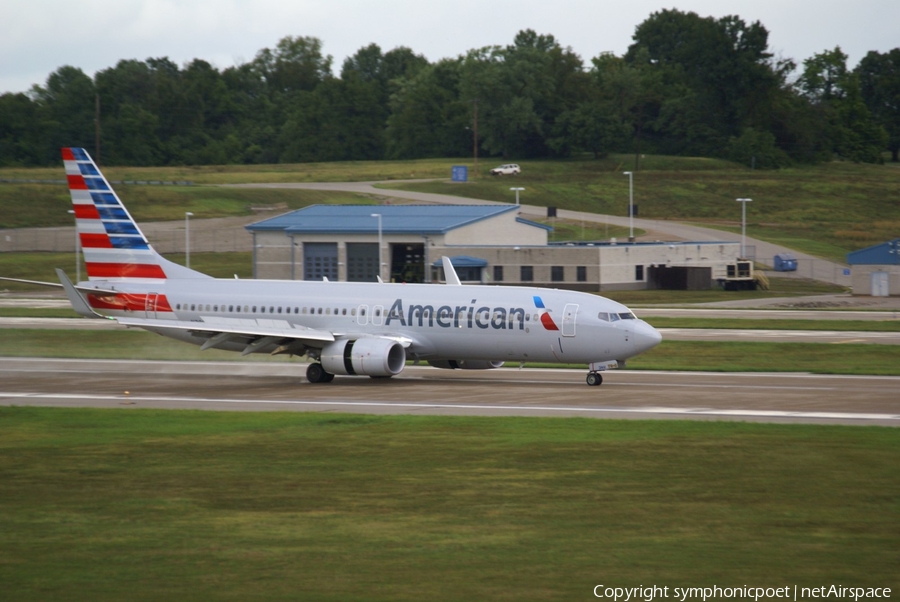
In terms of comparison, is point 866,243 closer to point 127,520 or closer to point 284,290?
point 284,290

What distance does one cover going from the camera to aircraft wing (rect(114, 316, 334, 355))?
3834 cm

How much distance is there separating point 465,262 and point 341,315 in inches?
1786

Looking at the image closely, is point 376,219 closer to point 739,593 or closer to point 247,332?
point 247,332

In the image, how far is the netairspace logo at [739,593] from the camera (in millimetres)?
13742

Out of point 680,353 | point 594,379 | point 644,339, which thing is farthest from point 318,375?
point 680,353

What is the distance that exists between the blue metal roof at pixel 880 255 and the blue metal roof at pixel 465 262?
1157 inches

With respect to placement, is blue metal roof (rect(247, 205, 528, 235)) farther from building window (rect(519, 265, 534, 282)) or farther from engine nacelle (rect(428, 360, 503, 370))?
engine nacelle (rect(428, 360, 503, 370))

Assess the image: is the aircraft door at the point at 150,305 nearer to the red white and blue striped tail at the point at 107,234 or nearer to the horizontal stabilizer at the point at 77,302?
the red white and blue striped tail at the point at 107,234

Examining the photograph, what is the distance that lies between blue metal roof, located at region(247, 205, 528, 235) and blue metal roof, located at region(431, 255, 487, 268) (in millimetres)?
2381

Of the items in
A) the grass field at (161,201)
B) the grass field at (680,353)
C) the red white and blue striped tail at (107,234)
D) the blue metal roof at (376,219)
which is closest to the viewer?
the red white and blue striped tail at (107,234)

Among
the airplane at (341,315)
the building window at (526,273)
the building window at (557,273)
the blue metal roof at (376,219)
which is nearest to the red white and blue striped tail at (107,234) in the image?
the airplane at (341,315)

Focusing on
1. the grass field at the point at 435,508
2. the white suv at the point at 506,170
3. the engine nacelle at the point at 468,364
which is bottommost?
the grass field at the point at 435,508

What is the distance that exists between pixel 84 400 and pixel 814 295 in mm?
64130

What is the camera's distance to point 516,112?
538ft
